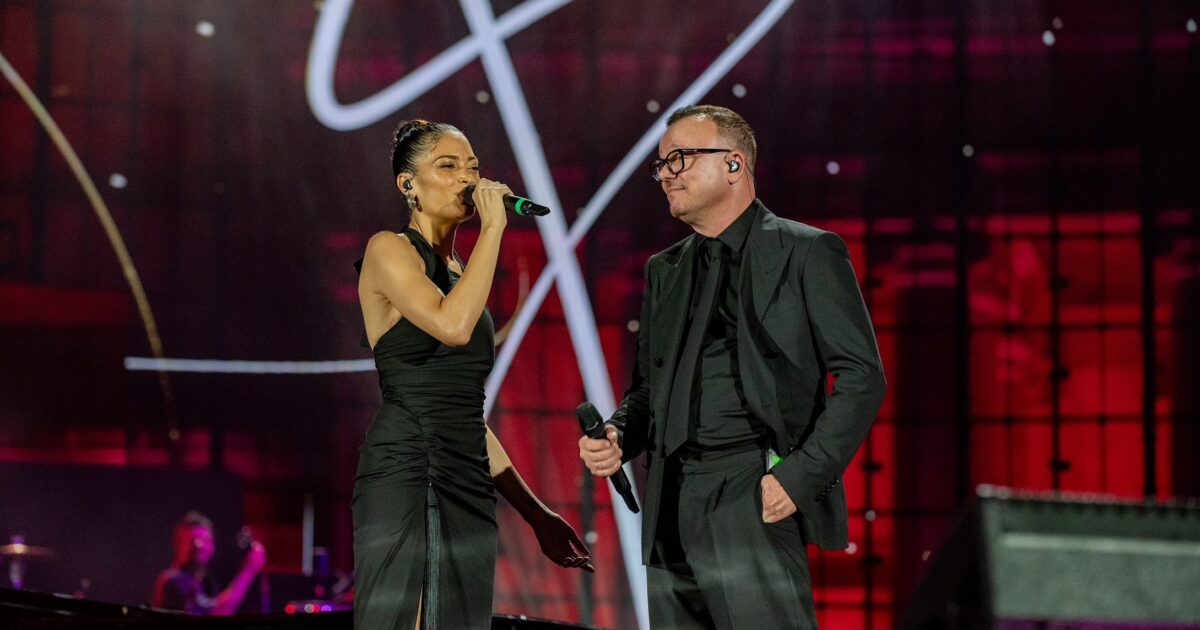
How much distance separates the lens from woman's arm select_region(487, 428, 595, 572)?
2586 mm

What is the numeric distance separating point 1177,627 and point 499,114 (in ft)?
19.5

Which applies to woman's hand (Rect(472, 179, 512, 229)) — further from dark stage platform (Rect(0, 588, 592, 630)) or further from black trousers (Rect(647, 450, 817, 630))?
dark stage platform (Rect(0, 588, 592, 630))

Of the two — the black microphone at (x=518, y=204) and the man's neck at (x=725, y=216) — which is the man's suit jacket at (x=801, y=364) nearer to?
the man's neck at (x=725, y=216)

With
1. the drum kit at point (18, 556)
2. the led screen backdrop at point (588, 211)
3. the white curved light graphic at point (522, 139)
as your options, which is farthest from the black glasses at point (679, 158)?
the drum kit at point (18, 556)

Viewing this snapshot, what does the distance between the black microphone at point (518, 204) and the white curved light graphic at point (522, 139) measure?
397cm

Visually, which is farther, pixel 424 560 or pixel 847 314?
pixel 424 560

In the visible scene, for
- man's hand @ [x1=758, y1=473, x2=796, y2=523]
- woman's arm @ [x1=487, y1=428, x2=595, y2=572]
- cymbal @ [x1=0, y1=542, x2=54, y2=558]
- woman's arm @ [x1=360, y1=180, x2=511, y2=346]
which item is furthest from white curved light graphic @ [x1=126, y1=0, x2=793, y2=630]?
man's hand @ [x1=758, y1=473, x2=796, y2=523]

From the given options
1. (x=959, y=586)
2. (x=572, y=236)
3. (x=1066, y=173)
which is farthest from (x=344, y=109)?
(x=959, y=586)

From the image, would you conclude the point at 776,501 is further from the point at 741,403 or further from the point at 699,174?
the point at 699,174

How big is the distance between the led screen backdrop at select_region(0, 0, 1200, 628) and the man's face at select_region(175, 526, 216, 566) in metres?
0.47

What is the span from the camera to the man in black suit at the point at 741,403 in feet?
6.79

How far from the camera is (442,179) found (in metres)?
2.56

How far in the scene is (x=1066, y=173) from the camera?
6879 mm

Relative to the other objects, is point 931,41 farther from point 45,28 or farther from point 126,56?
point 45,28
